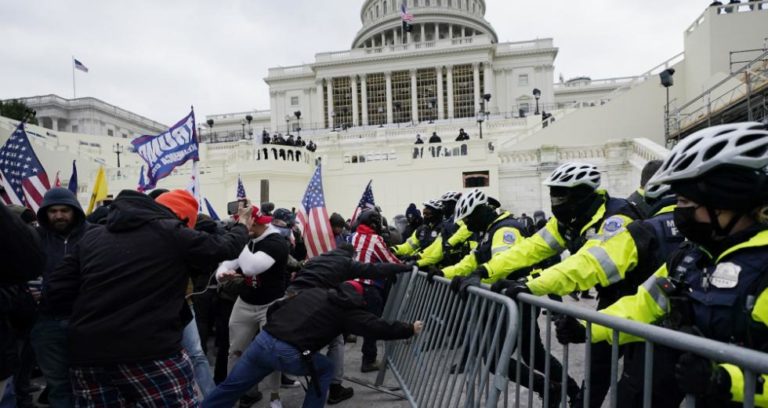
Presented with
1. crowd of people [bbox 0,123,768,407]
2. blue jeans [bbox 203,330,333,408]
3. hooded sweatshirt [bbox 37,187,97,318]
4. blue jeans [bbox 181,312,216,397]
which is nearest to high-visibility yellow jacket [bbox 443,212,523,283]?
crowd of people [bbox 0,123,768,407]

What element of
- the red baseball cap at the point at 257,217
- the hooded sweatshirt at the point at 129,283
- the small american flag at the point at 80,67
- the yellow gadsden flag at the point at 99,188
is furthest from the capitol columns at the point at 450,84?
the hooded sweatshirt at the point at 129,283

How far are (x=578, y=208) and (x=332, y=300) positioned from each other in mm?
1961

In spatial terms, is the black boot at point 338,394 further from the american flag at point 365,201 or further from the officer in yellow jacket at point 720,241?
the american flag at point 365,201

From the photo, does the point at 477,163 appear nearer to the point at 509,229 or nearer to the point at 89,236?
the point at 509,229

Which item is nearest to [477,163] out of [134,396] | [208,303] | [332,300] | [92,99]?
[208,303]

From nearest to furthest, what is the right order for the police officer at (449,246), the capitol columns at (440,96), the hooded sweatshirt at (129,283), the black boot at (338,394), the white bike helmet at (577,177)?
the hooded sweatshirt at (129,283) < the white bike helmet at (577,177) < the black boot at (338,394) < the police officer at (449,246) < the capitol columns at (440,96)

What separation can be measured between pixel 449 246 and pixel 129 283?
13.2 ft

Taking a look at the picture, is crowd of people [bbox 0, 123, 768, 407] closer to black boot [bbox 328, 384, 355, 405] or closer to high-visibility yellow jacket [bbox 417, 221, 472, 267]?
black boot [bbox 328, 384, 355, 405]

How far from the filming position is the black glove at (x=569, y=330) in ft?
7.30

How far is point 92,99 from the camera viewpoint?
62062mm

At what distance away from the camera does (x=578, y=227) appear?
3.41 metres

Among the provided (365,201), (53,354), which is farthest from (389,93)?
(53,354)

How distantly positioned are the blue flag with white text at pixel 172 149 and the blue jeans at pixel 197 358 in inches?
190

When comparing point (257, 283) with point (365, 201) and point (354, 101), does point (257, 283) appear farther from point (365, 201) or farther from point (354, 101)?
Answer: point (354, 101)
